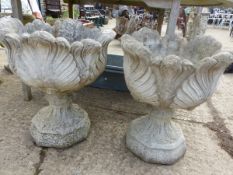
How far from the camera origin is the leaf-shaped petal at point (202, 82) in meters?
1.44

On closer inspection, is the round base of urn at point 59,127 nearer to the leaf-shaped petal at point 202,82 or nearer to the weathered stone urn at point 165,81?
the weathered stone urn at point 165,81

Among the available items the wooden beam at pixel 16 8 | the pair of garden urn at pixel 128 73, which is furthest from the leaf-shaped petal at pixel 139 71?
the wooden beam at pixel 16 8

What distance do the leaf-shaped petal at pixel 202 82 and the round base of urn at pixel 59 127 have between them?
0.75 m

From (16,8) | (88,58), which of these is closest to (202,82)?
(88,58)

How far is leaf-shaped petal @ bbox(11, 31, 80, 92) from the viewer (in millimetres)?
1475

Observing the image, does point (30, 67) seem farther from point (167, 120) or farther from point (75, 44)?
point (167, 120)

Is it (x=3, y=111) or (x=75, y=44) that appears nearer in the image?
(x=75, y=44)

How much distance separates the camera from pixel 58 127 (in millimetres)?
1891

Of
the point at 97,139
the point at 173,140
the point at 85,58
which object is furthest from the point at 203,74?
the point at 97,139

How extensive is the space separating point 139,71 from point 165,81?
0.58 feet

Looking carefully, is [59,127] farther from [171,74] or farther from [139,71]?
[171,74]

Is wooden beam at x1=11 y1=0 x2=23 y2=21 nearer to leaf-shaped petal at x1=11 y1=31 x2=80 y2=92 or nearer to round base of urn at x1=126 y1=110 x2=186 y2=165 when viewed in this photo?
leaf-shaped petal at x1=11 y1=31 x2=80 y2=92

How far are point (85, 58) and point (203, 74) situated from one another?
72 centimetres

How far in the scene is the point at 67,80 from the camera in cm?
160
